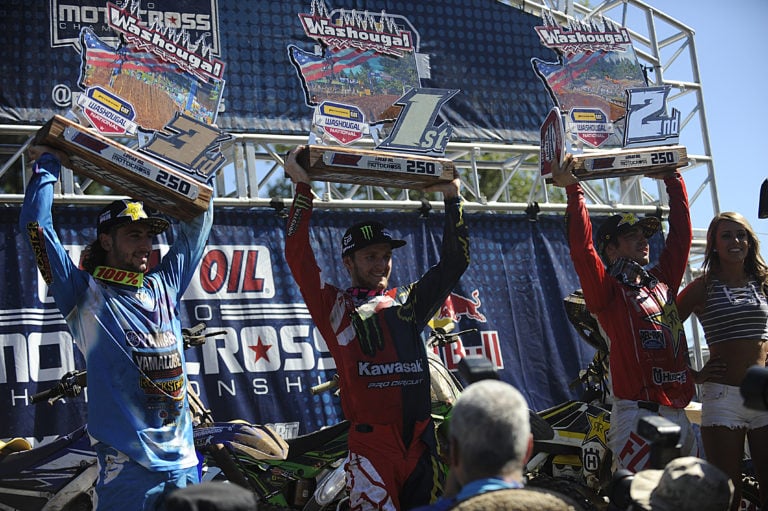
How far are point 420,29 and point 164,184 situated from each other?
5.17 metres

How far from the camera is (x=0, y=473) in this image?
17.5 feet

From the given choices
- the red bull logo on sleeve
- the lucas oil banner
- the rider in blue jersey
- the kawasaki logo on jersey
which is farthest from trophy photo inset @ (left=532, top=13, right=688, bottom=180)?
the rider in blue jersey

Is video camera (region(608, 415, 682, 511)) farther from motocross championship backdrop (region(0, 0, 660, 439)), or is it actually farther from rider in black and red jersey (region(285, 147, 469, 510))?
motocross championship backdrop (region(0, 0, 660, 439))

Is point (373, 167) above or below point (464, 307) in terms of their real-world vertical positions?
above

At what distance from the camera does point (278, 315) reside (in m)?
7.86

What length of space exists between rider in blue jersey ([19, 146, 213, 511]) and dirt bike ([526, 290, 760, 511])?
218 cm

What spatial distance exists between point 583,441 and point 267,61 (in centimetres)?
437

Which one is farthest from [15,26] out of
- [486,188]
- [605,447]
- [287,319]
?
[486,188]

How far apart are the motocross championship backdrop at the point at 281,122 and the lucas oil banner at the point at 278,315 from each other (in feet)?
0.04

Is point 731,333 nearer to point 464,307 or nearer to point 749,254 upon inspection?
point 749,254

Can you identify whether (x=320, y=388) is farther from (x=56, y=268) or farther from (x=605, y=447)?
(x=56, y=268)

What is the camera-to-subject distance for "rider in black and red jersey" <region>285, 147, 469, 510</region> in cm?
415

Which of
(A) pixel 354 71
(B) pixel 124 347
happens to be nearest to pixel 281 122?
(A) pixel 354 71

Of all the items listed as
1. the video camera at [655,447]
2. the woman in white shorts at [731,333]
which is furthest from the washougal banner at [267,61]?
the video camera at [655,447]
